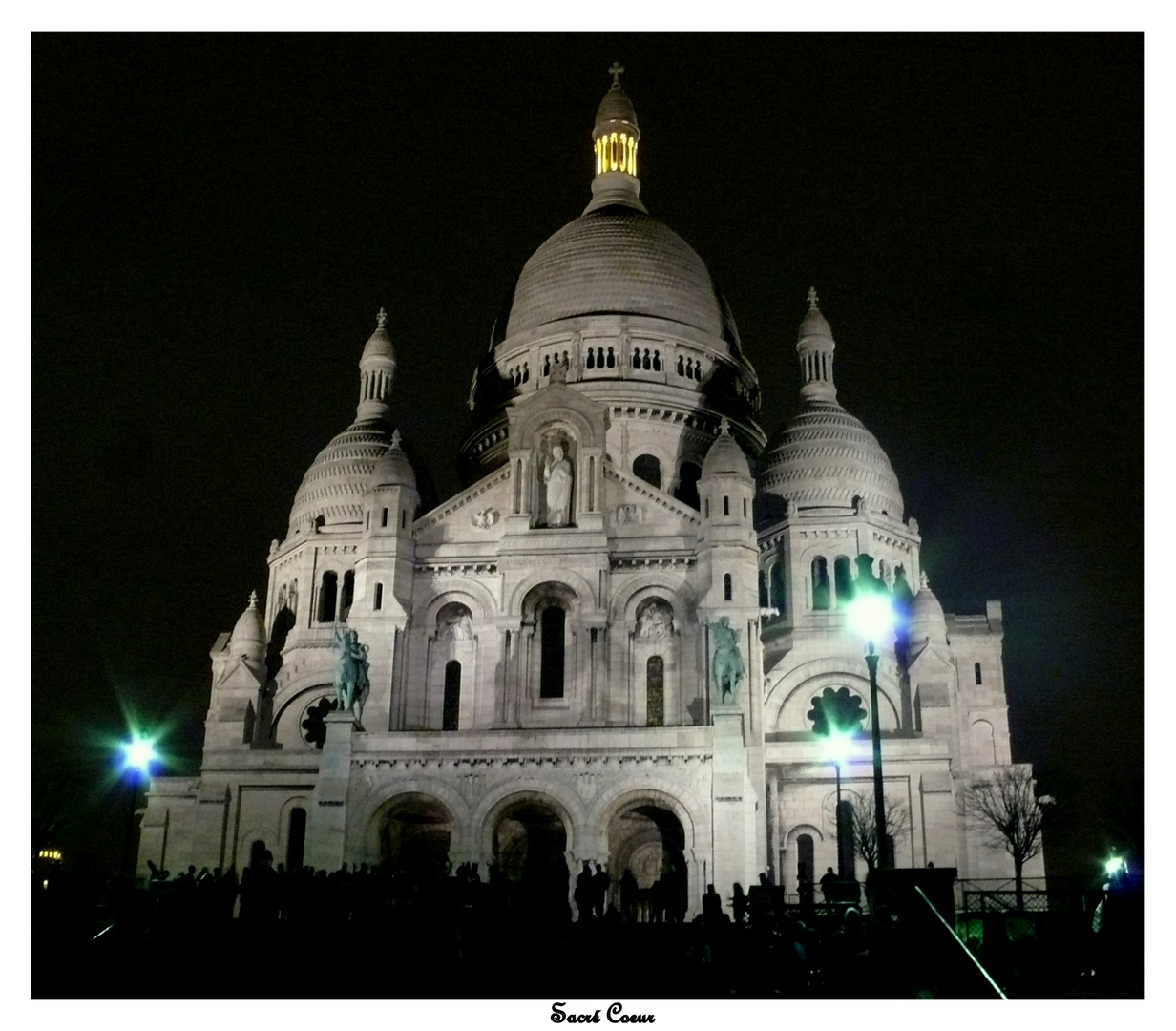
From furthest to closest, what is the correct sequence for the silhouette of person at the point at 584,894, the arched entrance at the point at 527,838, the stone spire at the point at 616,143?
the stone spire at the point at 616,143 < the arched entrance at the point at 527,838 < the silhouette of person at the point at 584,894

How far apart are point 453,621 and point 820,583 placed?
15615 mm

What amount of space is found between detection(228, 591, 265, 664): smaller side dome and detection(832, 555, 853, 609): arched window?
23.1m

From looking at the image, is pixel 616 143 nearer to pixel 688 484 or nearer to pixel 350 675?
pixel 688 484

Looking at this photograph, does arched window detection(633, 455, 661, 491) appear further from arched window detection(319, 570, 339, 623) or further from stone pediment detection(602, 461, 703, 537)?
arched window detection(319, 570, 339, 623)

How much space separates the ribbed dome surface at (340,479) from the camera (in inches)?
2520

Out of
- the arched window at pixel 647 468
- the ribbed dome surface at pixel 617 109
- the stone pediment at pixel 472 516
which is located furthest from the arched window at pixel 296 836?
the ribbed dome surface at pixel 617 109

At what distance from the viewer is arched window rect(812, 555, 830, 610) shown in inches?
2296

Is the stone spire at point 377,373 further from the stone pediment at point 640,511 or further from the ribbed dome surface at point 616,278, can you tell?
the stone pediment at point 640,511

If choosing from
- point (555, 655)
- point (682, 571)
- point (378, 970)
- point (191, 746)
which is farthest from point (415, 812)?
point (378, 970)

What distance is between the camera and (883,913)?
21.1 meters

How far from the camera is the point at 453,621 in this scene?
51.4 m

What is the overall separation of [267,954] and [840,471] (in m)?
43.3

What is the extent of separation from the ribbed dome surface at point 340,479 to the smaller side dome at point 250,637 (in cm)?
468

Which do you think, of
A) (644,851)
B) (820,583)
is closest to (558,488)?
(644,851)
